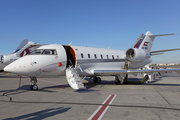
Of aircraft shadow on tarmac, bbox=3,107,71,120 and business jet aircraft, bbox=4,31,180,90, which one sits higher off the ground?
business jet aircraft, bbox=4,31,180,90

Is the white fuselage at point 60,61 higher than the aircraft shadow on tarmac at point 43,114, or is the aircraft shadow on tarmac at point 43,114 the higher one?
the white fuselage at point 60,61

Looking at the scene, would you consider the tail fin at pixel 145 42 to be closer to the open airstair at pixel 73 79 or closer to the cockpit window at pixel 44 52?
the open airstair at pixel 73 79

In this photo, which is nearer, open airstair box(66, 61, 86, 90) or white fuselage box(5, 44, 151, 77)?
white fuselage box(5, 44, 151, 77)

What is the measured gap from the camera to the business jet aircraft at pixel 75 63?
33.8 feet

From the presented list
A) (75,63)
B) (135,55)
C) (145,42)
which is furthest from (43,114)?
(145,42)

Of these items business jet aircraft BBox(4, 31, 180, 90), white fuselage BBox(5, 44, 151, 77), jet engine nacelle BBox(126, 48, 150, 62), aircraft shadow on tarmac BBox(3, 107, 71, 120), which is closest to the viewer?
aircraft shadow on tarmac BBox(3, 107, 71, 120)

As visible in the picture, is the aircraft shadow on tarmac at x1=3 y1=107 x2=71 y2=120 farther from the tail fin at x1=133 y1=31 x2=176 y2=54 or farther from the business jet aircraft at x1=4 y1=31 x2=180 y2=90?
the tail fin at x1=133 y1=31 x2=176 y2=54

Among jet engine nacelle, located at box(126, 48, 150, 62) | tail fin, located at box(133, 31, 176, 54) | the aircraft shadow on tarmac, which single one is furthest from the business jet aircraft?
the aircraft shadow on tarmac

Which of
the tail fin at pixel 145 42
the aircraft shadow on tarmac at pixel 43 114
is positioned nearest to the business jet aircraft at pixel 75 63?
the tail fin at pixel 145 42

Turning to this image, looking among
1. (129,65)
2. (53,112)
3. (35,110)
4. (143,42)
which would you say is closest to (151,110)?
(53,112)

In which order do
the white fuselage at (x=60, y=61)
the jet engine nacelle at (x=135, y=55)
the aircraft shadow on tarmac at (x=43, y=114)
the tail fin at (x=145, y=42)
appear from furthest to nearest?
the tail fin at (x=145, y=42), the jet engine nacelle at (x=135, y=55), the white fuselage at (x=60, y=61), the aircraft shadow on tarmac at (x=43, y=114)

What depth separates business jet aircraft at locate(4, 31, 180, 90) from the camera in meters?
10.3

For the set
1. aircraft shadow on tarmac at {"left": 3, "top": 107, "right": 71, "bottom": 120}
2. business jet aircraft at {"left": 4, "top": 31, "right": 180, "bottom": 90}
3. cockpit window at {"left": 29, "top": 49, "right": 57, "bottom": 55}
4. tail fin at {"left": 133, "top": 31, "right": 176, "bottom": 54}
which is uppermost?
tail fin at {"left": 133, "top": 31, "right": 176, "bottom": 54}

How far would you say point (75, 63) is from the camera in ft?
41.2
